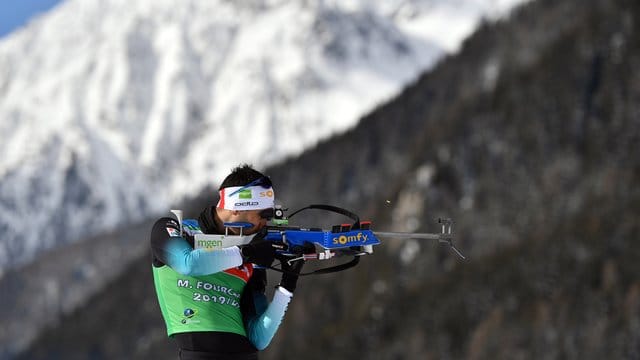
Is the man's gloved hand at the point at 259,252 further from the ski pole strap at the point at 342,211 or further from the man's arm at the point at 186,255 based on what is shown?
the ski pole strap at the point at 342,211

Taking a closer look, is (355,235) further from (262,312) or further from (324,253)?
(262,312)

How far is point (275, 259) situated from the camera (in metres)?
10.3

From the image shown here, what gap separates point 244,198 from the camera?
1017 centimetres

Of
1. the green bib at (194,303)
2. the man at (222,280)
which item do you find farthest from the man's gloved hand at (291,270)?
the green bib at (194,303)

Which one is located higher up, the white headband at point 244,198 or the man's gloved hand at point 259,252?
the white headband at point 244,198

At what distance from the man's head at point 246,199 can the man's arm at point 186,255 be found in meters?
0.44

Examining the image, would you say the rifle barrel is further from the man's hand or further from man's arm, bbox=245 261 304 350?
the man's hand

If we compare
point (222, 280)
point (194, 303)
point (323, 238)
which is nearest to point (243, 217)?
point (222, 280)

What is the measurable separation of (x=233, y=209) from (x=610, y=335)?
180698mm

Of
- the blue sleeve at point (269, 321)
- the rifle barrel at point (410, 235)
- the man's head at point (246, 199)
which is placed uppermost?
the man's head at point (246, 199)

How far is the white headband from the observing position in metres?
10.2

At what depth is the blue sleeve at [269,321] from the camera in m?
10.2

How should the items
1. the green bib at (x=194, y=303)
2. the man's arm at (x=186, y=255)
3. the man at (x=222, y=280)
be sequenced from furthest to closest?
the green bib at (x=194, y=303)
the man at (x=222, y=280)
the man's arm at (x=186, y=255)

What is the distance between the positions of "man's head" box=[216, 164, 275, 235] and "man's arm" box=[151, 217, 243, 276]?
17.1 inches
